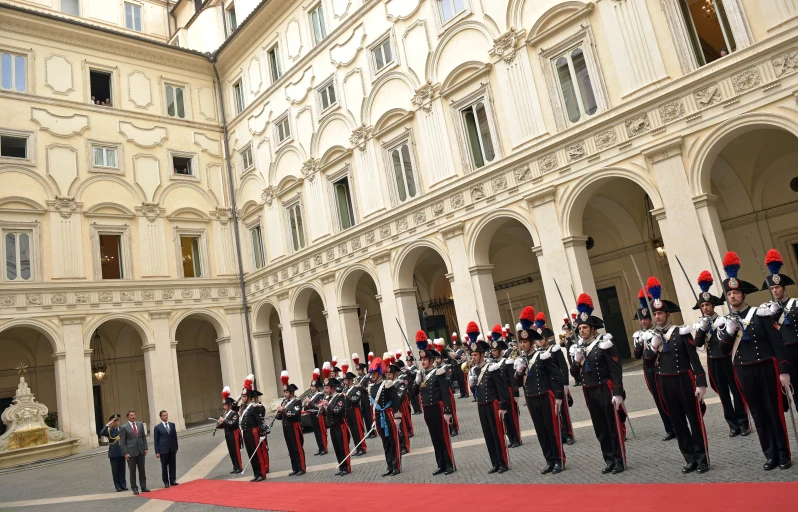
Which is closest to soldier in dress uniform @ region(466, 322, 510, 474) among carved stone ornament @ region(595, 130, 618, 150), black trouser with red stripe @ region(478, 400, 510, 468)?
black trouser with red stripe @ region(478, 400, 510, 468)

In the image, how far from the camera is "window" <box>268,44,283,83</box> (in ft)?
83.6

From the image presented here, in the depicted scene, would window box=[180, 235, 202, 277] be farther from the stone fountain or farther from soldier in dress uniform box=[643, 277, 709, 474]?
soldier in dress uniform box=[643, 277, 709, 474]

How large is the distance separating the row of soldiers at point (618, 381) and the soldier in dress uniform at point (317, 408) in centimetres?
98

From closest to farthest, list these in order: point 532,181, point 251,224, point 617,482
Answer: point 617,482 → point 532,181 → point 251,224

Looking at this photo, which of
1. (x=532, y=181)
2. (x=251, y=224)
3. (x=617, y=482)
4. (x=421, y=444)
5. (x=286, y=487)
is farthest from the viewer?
(x=251, y=224)

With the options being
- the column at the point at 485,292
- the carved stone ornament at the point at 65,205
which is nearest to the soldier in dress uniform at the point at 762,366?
the column at the point at 485,292

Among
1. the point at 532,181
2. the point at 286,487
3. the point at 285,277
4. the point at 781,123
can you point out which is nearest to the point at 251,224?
the point at 285,277

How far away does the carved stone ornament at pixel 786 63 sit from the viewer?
11680mm

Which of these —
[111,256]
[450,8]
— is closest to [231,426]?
[450,8]

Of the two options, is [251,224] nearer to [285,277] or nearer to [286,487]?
[285,277]

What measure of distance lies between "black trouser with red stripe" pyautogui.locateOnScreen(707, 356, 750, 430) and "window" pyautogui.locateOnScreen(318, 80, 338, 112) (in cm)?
1753

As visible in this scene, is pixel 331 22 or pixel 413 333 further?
pixel 331 22

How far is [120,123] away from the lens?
2522cm

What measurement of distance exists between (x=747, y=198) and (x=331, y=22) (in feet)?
51.1
